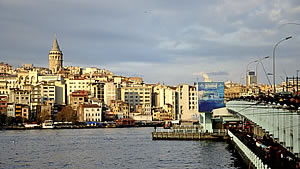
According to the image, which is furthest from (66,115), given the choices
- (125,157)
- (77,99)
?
(125,157)

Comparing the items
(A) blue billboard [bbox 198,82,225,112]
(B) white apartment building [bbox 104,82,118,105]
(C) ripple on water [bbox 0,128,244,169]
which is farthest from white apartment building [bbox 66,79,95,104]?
(C) ripple on water [bbox 0,128,244,169]

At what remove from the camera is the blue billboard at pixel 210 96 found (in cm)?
7150

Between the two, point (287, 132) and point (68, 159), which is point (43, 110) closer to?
point (68, 159)

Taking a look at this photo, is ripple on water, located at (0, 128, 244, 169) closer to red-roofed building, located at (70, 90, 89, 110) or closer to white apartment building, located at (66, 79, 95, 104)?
red-roofed building, located at (70, 90, 89, 110)

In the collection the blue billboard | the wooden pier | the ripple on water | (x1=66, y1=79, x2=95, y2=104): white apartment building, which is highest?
(x1=66, y1=79, x2=95, y2=104): white apartment building

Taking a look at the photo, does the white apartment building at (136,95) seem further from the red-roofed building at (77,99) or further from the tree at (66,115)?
the tree at (66,115)

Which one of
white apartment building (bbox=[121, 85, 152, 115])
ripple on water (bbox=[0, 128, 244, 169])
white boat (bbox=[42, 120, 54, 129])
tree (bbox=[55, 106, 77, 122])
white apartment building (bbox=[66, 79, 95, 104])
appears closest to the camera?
ripple on water (bbox=[0, 128, 244, 169])

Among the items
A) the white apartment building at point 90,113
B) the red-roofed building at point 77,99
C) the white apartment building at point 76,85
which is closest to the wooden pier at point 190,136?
the white apartment building at point 90,113

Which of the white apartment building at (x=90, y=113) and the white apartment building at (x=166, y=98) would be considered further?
the white apartment building at (x=166, y=98)

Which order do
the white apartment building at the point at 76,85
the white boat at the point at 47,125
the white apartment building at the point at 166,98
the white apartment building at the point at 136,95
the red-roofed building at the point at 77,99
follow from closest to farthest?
the white boat at the point at 47,125 < the red-roofed building at the point at 77,99 < the white apartment building at the point at 166,98 < the white apartment building at the point at 136,95 < the white apartment building at the point at 76,85

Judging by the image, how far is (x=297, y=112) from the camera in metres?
22.0

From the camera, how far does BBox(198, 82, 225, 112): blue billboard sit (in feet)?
235

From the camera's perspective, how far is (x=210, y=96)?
71.8m

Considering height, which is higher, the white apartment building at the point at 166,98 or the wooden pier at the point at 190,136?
the white apartment building at the point at 166,98
